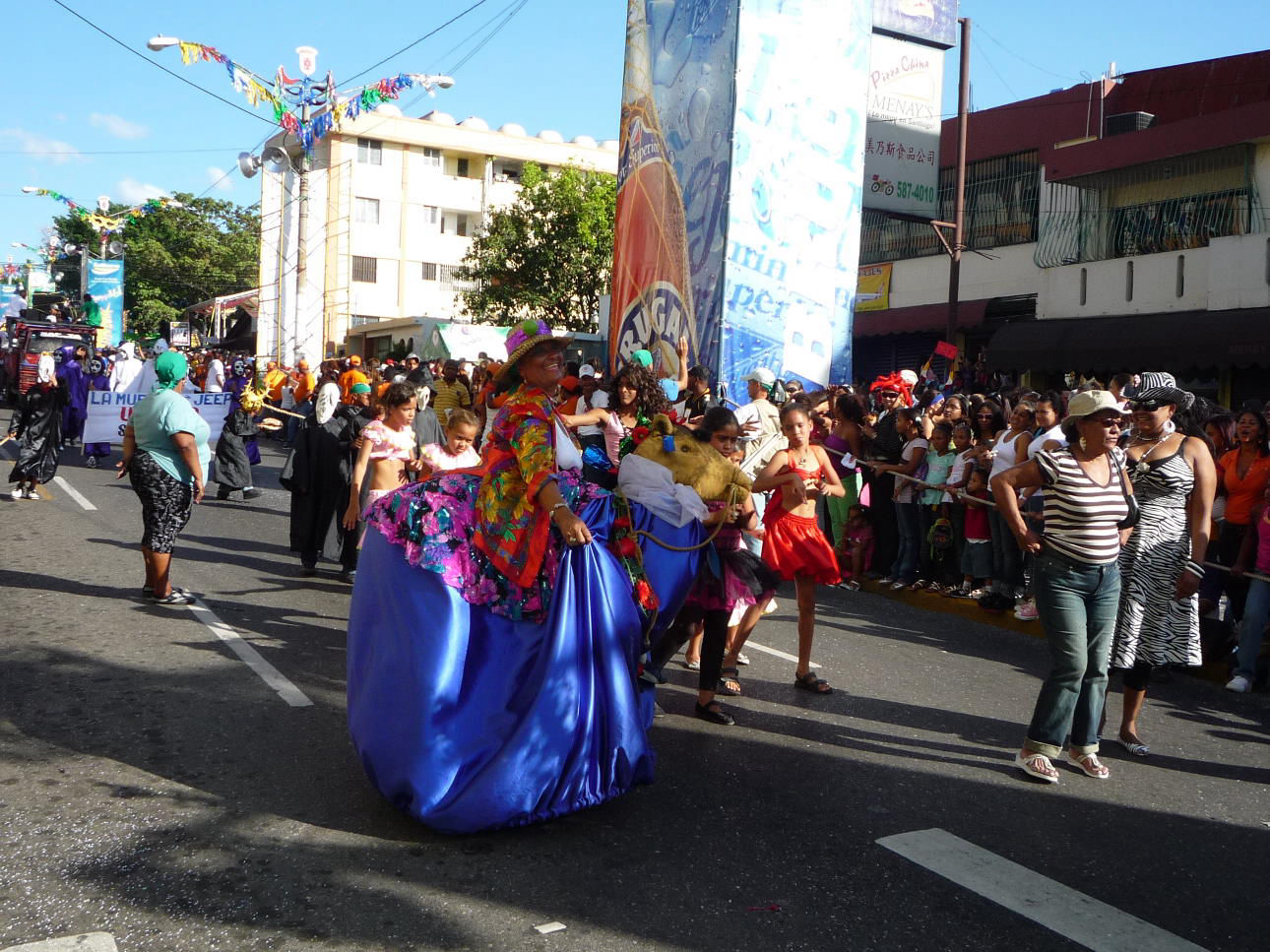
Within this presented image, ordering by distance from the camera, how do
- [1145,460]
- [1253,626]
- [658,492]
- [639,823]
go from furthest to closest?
[1253,626] → [1145,460] → [658,492] → [639,823]

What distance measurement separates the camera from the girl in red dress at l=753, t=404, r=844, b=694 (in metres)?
6.80

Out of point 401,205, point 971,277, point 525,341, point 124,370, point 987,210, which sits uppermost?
point 401,205

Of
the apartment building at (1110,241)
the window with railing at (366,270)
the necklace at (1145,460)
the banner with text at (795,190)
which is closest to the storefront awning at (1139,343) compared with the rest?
the apartment building at (1110,241)

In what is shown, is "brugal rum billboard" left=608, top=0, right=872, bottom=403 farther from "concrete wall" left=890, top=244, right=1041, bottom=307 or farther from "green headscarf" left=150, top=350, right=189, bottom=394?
"green headscarf" left=150, top=350, right=189, bottom=394

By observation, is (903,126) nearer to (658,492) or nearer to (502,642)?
(658,492)

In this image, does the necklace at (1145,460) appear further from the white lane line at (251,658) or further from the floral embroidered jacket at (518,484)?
the white lane line at (251,658)

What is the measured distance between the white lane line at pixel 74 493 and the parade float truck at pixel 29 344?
18.5m

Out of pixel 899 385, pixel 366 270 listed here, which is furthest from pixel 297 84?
pixel 366 270

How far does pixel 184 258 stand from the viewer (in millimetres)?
62094

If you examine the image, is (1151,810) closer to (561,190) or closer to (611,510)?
(611,510)

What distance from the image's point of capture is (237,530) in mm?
12414

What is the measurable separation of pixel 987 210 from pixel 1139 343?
25.4 feet

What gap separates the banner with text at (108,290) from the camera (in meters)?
43.2

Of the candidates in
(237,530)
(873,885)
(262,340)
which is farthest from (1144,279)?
(262,340)
